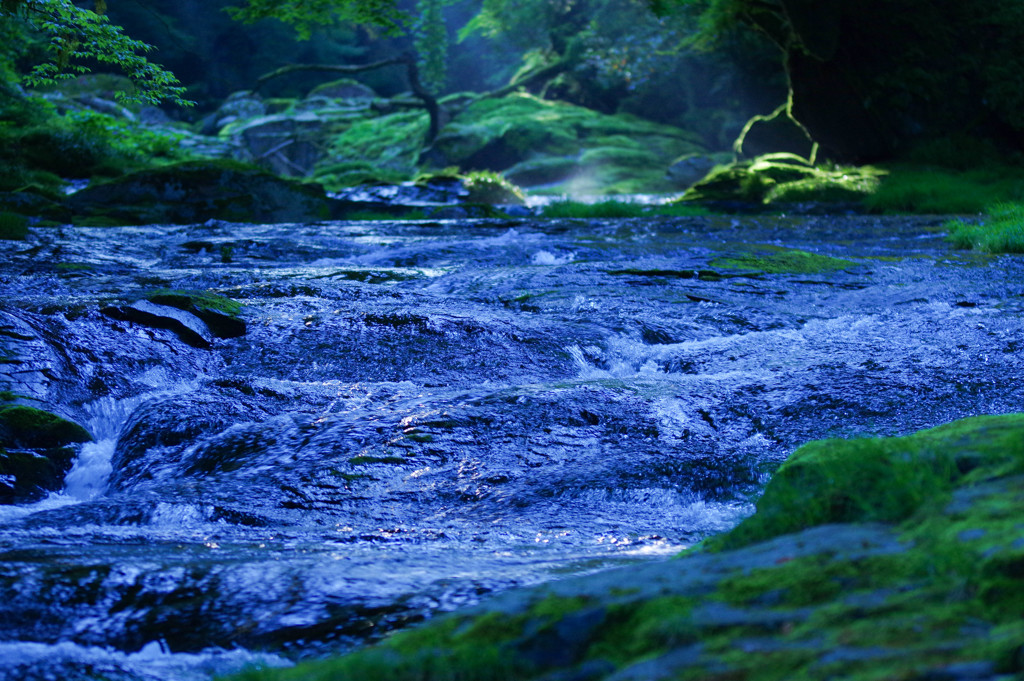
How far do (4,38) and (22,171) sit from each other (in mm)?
5096

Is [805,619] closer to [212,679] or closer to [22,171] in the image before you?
[212,679]

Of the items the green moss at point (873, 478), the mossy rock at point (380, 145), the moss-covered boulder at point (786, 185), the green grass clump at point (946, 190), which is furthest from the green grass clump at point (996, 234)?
the mossy rock at point (380, 145)

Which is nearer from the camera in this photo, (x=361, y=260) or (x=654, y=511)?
(x=654, y=511)

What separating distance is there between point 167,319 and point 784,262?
19.8ft

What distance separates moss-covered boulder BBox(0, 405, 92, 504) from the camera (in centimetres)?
347

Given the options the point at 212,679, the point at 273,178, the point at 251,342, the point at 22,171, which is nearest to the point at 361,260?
the point at 251,342

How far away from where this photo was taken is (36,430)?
3818 mm

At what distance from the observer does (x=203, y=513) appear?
319 centimetres

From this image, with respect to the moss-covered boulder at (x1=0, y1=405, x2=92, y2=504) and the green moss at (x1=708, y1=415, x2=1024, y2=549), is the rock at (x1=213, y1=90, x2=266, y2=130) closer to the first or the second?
the moss-covered boulder at (x1=0, y1=405, x2=92, y2=504)

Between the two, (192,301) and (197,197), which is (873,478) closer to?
(192,301)

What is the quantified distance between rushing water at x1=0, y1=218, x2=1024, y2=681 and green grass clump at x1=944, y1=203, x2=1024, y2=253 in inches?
55.4

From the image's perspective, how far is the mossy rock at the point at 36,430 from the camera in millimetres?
3736

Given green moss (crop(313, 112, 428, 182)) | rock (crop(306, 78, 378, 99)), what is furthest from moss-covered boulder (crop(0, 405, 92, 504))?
rock (crop(306, 78, 378, 99))

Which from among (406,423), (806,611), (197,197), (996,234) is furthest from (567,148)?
(806,611)
